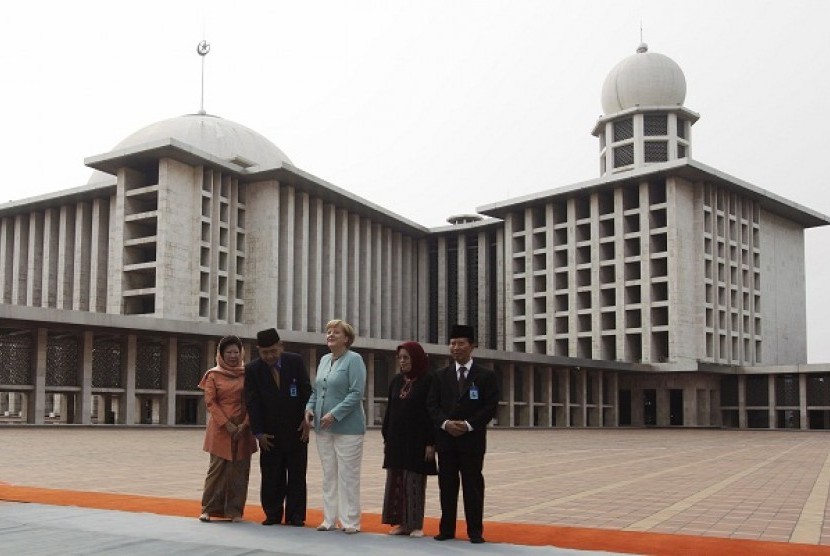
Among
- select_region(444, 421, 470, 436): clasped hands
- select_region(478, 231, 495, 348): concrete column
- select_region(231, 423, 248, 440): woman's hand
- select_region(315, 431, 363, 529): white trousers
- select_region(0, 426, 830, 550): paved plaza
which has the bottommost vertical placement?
select_region(0, 426, 830, 550): paved plaza

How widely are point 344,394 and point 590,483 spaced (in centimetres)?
580

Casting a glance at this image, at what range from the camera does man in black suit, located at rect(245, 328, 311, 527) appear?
8164mm

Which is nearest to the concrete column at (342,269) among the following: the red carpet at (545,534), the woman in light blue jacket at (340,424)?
the red carpet at (545,534)

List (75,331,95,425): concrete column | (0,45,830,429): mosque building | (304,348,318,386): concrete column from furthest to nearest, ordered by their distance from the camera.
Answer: (0,45,830,429): mosque building → (304,348,318,386): concrete column → (75,331,95,425): concrete column

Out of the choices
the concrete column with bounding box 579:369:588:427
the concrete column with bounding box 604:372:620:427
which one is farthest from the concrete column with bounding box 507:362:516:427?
the concrete column with bounding box 604:372:620:427

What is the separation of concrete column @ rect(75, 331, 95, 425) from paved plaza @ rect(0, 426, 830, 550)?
447 inches

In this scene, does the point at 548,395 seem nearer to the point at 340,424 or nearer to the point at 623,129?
the point at 623,129

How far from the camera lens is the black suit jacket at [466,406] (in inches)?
297

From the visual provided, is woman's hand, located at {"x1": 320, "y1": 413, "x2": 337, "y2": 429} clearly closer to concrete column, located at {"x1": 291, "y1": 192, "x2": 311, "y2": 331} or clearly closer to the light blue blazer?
the light blue blazer

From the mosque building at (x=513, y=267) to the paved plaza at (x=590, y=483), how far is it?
71.2 feet

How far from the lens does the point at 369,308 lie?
61375mm

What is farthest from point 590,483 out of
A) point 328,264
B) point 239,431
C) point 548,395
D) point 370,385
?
point 328,264

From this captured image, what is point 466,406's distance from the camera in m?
7.59

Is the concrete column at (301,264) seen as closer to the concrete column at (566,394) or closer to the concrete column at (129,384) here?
the concrete column at (566,394)
